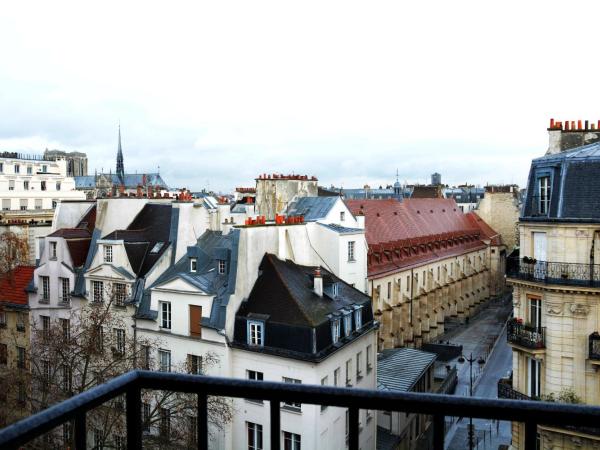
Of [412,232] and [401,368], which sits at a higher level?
[412,232]

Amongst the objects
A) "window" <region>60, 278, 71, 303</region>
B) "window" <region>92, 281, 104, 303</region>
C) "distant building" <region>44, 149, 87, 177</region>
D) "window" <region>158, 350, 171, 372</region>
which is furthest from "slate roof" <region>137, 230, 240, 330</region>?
"distant building" <region>44, 149, 87, 177</region>

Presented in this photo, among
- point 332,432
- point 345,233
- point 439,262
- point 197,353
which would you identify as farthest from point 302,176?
point 439,262

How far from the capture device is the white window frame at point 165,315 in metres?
26.7

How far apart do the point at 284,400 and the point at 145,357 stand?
80.7ft

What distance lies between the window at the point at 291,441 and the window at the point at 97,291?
12.6 m

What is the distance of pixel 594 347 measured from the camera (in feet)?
69.7

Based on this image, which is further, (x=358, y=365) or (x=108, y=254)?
(x=108, y=254)

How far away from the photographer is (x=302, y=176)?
42750 mm

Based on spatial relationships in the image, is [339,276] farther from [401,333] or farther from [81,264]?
[401,333]

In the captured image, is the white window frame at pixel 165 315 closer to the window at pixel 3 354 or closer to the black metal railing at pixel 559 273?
the window at pixel 3 354

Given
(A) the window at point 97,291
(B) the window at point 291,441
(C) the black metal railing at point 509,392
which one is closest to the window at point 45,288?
(A) the window at point 97,291

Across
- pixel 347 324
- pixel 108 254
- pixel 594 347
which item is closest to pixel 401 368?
pixel 347 324

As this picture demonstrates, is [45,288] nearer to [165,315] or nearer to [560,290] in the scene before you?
[165,315]

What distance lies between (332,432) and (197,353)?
683 centimetres
